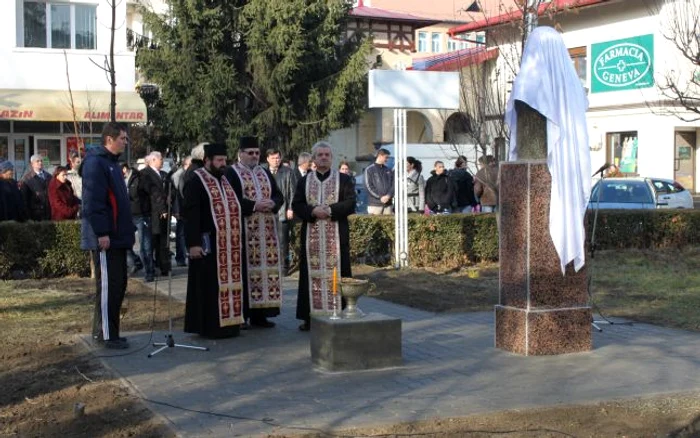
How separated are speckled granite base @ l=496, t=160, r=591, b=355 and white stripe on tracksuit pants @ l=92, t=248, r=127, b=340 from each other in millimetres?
3663

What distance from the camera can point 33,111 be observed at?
2792cm

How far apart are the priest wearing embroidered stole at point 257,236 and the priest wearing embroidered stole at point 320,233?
31 cm

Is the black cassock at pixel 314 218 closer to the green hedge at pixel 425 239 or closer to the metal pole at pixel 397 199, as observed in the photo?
the green hedge at pixel 425 239

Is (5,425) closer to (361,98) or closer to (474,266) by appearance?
(474,266)

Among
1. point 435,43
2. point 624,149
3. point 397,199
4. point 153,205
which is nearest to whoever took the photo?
point 153,205

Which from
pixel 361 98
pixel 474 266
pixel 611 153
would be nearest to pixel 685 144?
pixel 611 153

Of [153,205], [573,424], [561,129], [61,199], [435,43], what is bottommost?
[573,424]

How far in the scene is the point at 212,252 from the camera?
9.53 m

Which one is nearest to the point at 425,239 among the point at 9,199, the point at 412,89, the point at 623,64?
the point at 412,89

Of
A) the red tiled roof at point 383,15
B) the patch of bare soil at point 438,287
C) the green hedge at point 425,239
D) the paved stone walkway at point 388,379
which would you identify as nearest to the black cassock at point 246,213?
the paved stone walkway at point 388,379

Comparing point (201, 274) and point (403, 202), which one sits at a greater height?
point (403, 202)

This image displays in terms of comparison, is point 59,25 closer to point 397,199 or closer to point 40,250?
point 40,250

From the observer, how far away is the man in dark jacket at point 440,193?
67.2ft

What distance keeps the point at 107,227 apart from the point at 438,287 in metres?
6.22
